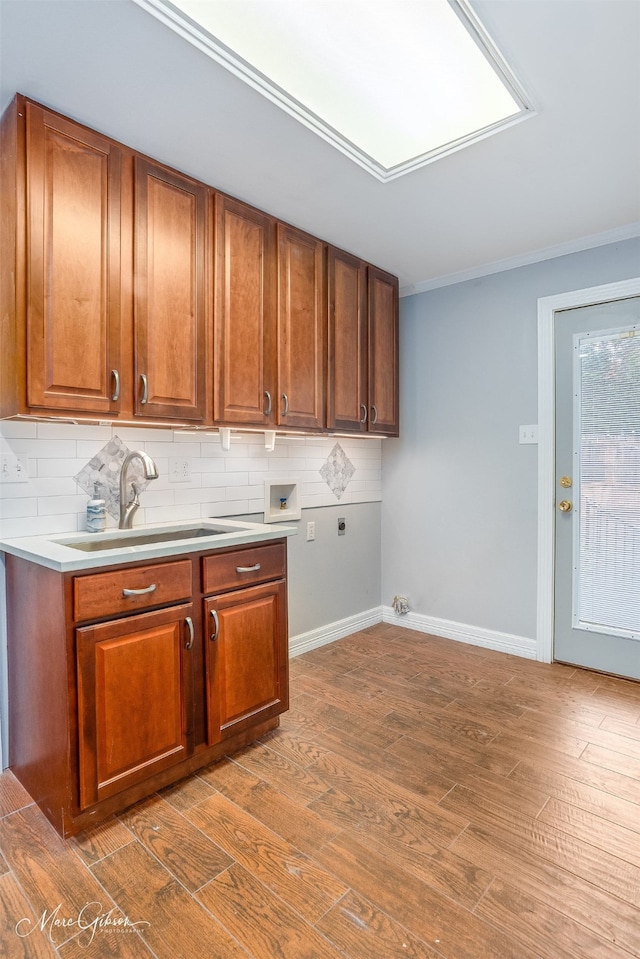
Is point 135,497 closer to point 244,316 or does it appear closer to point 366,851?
point 244,316

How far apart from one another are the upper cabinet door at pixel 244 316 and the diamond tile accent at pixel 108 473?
18.0 inches

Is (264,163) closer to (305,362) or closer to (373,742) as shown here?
(305,362)

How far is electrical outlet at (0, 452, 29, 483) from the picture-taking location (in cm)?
192

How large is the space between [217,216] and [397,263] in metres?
1.30

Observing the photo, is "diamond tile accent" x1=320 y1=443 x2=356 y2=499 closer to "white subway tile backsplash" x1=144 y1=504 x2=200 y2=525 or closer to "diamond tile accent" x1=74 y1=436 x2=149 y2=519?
"white subway tile backsplash" x1=144 y1=504 x2=200 y2=525

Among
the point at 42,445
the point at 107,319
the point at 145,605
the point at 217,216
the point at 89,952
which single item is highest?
the point at 217,216

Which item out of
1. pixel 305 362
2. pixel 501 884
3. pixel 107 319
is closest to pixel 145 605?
pixel 107 319

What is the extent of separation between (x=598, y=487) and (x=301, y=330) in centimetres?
182

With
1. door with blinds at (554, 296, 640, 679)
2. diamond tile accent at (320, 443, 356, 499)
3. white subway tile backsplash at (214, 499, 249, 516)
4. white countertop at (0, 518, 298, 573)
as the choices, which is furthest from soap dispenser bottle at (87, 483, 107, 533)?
door with blinds at (554, 296, 640, 679)

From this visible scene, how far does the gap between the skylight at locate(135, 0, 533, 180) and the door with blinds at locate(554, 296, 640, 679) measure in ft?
4.56

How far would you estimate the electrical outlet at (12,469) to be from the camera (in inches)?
75.7

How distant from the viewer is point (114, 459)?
225 cm

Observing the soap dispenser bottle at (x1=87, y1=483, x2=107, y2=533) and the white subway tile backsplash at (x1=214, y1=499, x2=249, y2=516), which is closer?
the soap dispenser bottle at (x1=87, y1=483, x2=107, y2=533)

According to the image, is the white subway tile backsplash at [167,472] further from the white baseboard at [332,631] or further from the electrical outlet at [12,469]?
the white baseboard at [332,631]
